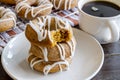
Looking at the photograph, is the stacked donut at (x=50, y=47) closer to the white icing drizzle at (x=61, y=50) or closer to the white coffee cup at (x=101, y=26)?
the white icing drizzle at (x=61, y=50)

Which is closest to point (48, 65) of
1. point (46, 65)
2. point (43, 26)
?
point (46, 65)

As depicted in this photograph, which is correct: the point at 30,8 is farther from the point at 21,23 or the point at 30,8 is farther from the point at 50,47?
the point at 50,47

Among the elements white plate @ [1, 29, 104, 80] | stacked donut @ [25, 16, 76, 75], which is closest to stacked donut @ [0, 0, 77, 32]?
white plate @ [1, 29, 104, 80]

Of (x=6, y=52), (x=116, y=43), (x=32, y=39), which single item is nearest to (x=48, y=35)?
(x=32, y=39)

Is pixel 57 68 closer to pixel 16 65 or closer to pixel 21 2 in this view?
pixel 16 65

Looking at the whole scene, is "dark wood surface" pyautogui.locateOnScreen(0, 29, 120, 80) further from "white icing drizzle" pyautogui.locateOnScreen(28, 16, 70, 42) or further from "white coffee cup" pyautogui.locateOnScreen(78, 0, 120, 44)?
"white icing drizzle" pyautogui.locateOnScreen(28, 16, 70, 42)

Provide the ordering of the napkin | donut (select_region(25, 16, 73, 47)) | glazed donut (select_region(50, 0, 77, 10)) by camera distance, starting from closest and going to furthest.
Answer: donut (select_region(25, 16, 73, 47)) < the napkin < glazed donut (select_region(50, 0, 77, 10))
